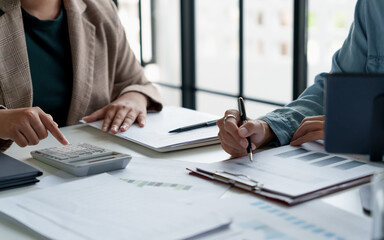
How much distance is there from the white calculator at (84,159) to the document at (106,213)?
9cm

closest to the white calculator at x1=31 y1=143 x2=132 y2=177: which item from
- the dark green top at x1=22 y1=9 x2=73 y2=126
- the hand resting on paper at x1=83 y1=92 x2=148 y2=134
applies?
the hand resting on paper at x1=83 y1=92 x2=148 y2=134

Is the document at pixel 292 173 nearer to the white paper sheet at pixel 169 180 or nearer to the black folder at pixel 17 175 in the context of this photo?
the white paper sheet at pixel 169 180

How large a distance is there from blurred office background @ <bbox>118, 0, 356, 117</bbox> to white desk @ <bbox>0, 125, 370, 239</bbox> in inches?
57.9

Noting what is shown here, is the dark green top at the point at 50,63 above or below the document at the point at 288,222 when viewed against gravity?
above

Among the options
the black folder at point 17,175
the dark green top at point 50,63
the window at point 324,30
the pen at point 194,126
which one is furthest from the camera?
the window at point 324,30

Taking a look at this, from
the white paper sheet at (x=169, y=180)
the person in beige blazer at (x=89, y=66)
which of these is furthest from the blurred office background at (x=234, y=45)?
the white paper sheet at (x=169, y=180)

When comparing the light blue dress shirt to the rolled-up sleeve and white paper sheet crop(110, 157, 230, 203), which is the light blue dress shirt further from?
white paper sheet crop(110, 157, 230, 203)

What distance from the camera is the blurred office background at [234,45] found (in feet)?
8.59

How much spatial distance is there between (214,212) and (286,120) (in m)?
→ 0.53

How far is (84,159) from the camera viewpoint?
1105mm

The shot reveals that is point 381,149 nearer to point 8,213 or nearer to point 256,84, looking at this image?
point 8,213

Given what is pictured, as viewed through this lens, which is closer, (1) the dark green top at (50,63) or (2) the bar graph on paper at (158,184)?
(2) the bar graph on paper at (158,184)

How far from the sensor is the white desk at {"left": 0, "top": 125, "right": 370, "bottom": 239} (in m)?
0.84

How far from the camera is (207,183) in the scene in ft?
3.29
